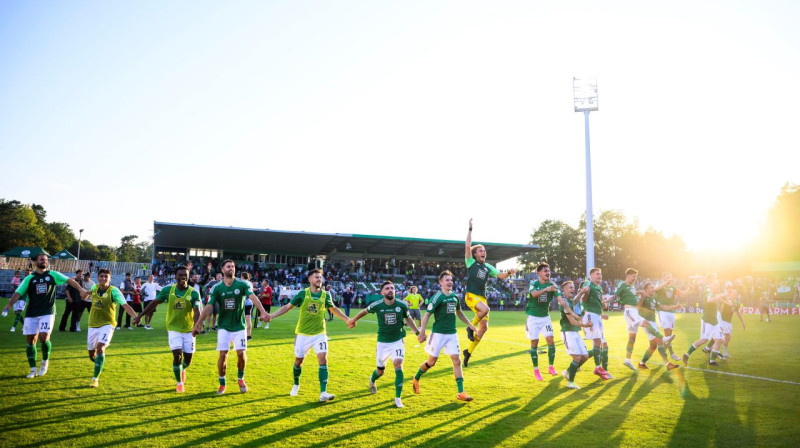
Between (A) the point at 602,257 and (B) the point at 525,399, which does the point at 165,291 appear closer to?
(B) the point at 525,399

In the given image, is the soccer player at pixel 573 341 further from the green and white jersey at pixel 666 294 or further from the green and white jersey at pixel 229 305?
the green and white jersey at pixel 229 305

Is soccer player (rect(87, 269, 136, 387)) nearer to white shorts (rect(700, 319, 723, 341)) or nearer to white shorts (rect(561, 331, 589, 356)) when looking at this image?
white shorts (rect(561, 331, 589, 356))

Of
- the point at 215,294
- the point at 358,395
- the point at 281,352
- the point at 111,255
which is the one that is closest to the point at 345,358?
the point at 281,352

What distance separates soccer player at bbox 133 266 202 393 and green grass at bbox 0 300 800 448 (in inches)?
21.1

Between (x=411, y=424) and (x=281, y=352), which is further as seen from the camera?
(x=281, y=352)

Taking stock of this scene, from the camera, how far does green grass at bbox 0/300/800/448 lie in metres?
6.22

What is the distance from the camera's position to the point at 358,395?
8531 millimetres

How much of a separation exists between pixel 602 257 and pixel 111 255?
113199mm

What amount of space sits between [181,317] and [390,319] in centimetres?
381

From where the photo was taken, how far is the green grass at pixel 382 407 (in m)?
6.22

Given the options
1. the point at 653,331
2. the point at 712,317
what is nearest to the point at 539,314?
the point at 653,331

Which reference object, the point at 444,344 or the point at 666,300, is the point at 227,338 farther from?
the point at 666,300

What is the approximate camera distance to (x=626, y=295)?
1211 centimetres

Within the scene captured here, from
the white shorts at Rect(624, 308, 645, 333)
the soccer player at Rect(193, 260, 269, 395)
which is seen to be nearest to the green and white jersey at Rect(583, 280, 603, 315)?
the white shorts at Rect(624, 308, 645, 333)
